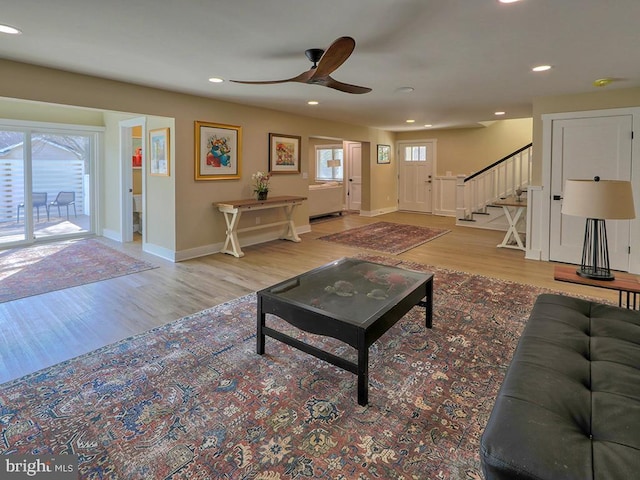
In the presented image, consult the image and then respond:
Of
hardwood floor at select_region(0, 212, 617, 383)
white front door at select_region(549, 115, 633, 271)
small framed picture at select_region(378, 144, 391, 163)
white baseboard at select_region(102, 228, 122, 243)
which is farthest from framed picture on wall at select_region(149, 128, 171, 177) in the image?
small framed picture at select_region(378, 144, 391, 163)

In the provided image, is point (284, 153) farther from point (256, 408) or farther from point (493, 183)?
point (256, 408)

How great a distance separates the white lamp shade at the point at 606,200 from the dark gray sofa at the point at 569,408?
2.59 feet

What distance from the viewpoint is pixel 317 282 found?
276cm

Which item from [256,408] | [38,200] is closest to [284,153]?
[38,200]

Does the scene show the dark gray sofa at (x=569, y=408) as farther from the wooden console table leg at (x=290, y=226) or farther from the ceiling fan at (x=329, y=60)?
the wooden console table leg at (x=290, y=226)

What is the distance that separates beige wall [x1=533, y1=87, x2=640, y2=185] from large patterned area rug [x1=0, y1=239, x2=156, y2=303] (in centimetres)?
553

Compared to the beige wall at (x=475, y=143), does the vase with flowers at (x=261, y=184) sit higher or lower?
lower

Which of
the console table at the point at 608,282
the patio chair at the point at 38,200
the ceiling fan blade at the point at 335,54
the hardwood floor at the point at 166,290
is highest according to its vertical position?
the ceiling fan blade at the point at 335,54

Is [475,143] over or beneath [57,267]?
over

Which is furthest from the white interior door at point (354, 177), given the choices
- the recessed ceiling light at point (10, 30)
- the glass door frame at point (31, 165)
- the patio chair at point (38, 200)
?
the recessed ceiling light at point (10, 30)

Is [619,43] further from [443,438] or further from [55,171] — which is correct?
[55,171]

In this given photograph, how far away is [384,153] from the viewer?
9.74 meters

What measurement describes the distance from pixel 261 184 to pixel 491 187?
16.7 ft

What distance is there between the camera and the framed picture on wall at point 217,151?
5141 mm
